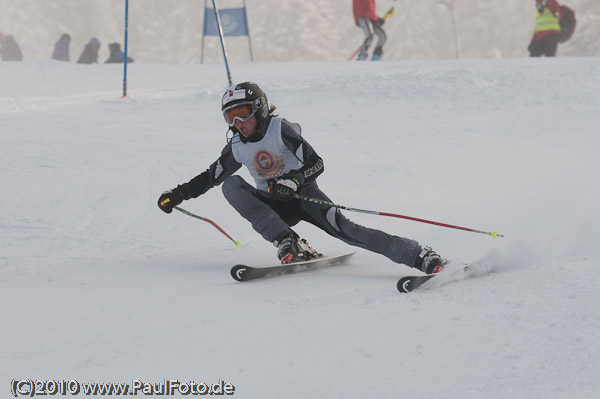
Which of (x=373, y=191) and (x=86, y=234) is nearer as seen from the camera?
(x=86, y=234)

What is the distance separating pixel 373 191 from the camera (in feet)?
24.6

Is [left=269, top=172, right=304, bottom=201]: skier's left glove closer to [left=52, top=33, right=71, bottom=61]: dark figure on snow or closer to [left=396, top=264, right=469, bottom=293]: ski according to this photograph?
A: [left=396, top=264, right=469, bottom=293]: ski

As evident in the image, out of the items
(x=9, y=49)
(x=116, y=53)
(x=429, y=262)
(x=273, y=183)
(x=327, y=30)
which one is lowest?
(x=327, y=30)

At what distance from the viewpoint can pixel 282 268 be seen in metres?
4.49

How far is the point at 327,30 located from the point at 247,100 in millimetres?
44662

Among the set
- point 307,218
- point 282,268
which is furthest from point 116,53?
point 282,268

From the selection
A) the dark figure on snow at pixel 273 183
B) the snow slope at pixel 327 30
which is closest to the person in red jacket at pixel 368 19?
the dark figure on snow at pixel 273 183

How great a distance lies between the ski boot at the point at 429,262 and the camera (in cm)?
414

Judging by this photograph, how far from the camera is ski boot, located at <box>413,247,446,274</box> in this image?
4137 millimetres

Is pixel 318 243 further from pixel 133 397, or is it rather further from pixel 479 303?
pixel 133 397

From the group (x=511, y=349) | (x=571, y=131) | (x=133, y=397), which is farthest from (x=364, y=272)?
(x=571, y=131)

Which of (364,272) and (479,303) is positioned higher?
(479,303)

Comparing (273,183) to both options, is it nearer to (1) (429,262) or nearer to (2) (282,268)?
(2) (282,268)

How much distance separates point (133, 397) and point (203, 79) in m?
11.8
